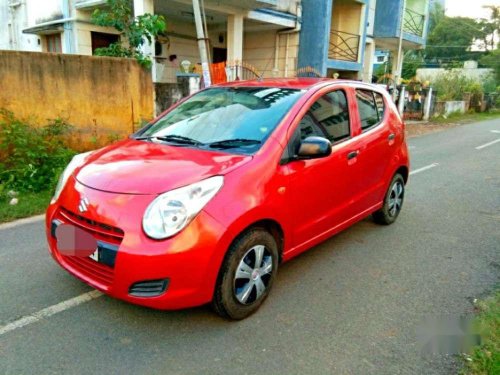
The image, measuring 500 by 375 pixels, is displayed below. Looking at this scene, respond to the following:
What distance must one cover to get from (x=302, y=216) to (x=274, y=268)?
0.49 m

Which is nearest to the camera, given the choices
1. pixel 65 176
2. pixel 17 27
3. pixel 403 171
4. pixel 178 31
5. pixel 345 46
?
pixel 65 176

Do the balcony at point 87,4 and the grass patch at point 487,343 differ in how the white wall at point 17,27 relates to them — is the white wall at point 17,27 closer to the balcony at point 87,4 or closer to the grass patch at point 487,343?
the balcony at point 87,4

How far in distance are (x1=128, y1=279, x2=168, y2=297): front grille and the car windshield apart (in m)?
1.15

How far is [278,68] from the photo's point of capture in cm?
1585

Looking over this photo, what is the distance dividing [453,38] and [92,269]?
80.6m

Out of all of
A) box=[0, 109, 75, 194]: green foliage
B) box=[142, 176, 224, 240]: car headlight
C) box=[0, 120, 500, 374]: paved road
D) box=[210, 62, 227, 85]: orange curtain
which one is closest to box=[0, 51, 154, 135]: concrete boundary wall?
box=[0, 109, 75, 194]: green foliage

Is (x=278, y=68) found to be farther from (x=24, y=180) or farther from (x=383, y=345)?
(x=383, y=345)

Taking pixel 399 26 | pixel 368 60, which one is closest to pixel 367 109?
pixel 368 60

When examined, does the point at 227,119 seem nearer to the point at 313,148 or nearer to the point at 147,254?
the point at 313,148

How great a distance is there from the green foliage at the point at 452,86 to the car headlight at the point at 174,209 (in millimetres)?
26266

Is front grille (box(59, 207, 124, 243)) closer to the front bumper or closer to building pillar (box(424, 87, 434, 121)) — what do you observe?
the front bumper

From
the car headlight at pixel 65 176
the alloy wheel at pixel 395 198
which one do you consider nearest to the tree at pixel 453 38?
the alloy wheel at pixel 395 198

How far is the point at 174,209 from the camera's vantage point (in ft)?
8.25

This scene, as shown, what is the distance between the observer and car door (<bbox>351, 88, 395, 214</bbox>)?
399 cm
